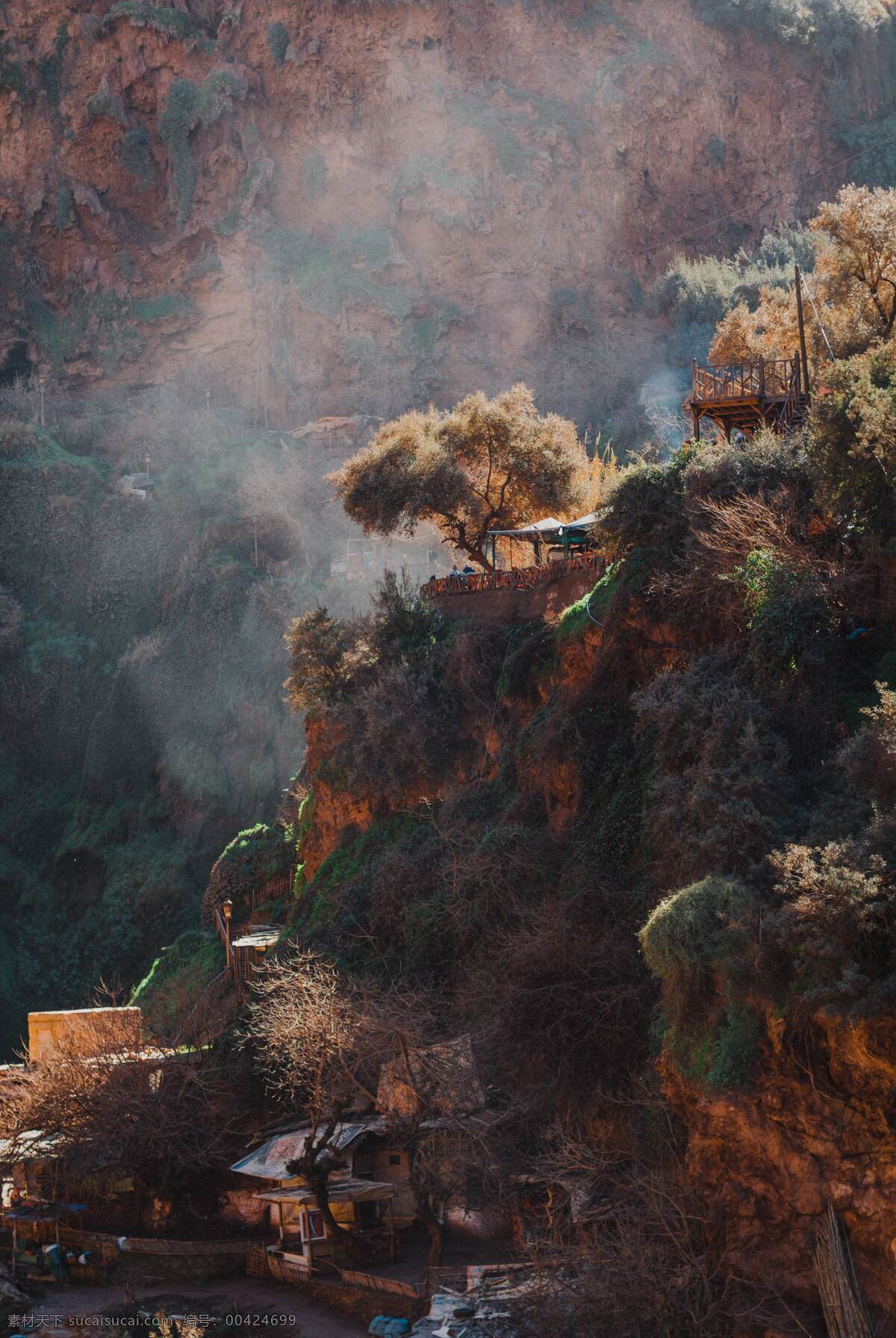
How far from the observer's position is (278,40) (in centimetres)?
6156

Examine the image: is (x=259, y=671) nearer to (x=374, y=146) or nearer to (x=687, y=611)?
(x=374, y=146)

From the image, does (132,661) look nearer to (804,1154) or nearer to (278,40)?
(278,40)

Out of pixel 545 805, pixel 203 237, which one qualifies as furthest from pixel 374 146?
pixel 545 805

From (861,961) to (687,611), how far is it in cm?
858

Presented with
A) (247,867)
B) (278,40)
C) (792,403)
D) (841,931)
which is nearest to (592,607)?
(792,403)

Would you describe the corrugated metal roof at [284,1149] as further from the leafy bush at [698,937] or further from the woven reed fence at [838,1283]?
the woven reed fence at [838,1283]

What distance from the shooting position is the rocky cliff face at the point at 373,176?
60.9 meters

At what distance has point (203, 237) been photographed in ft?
204

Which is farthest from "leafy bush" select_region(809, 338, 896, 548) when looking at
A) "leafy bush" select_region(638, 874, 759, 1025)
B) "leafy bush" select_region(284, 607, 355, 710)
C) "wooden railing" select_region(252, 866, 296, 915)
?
"wooden railing" select_region(252, 866, 296, 915)

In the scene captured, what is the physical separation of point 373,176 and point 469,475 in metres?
33.0

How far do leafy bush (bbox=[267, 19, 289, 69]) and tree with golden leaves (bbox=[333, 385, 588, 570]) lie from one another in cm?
3493

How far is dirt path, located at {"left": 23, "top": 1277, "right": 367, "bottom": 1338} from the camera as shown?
728 inches

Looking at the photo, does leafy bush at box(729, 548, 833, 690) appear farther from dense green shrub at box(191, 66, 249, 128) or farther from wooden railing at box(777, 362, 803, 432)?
dense green shrub at box(191, 66, 249, 128)

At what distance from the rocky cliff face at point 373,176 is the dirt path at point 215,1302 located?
43.6m
